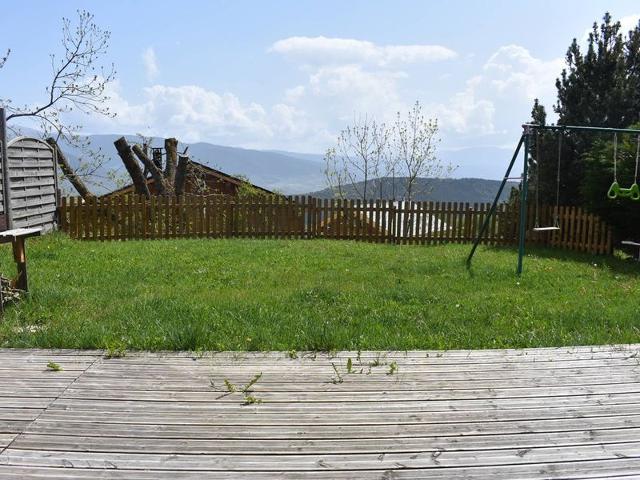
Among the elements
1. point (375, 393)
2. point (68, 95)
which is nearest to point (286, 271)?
point (375, 393)

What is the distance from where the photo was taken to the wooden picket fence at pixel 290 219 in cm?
1466

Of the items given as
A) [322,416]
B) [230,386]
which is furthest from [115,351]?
[322,416]

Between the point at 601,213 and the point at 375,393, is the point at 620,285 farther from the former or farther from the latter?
the point at 375,393

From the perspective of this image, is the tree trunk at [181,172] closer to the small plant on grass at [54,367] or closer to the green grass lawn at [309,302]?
the green grass lawn at [309,302]

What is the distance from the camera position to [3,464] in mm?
2812

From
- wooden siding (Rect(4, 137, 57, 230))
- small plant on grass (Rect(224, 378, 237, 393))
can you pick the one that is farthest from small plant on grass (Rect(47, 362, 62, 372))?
wooden siding (Rect(4, 137, 57, 230))

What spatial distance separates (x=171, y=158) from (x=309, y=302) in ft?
53.9

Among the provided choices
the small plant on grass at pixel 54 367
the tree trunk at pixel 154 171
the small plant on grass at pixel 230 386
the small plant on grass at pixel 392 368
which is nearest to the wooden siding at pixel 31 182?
the tree trunk at pixel 154 171

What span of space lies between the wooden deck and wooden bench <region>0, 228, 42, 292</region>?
1907 millimetres

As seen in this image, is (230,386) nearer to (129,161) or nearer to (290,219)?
(290,219)

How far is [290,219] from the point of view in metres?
16.0

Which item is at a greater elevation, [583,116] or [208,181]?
[583,116]

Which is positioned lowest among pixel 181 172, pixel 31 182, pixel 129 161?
pixel 31 182

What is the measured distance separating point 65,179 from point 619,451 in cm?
1881
